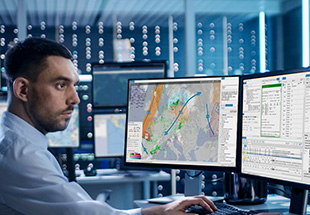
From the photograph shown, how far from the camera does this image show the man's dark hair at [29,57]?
106cm

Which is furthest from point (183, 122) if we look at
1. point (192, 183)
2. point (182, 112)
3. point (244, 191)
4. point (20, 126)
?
point (20, 126)

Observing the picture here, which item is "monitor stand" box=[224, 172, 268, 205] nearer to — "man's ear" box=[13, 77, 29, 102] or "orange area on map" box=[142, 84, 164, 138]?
"orange area on map" box=[142, 84, 164, 138]

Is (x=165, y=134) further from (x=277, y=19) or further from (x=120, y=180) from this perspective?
(x=277, y=19)

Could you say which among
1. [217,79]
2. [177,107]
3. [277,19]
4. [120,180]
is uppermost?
[277,19]

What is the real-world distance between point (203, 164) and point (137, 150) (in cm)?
27

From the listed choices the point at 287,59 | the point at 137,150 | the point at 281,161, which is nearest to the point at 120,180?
the point at 137,150

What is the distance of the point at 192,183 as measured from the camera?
59.2 inches

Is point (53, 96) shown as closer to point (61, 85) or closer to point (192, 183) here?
point (61, 85)

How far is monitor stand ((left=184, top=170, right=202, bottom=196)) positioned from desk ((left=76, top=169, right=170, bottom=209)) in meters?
0.95

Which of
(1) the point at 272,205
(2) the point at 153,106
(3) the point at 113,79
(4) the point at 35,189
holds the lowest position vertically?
(1) the point at 272,205

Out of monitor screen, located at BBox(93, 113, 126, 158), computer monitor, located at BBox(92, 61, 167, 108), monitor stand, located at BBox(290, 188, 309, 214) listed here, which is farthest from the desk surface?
monitor stand, located at BBox(290, 188, 309, 214)

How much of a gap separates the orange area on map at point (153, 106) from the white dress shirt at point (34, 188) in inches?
21.3

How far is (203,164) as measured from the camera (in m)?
1.38

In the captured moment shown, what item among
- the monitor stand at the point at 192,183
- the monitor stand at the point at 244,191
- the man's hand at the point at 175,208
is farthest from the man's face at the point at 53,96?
the monitor stand at the point at 244,191
